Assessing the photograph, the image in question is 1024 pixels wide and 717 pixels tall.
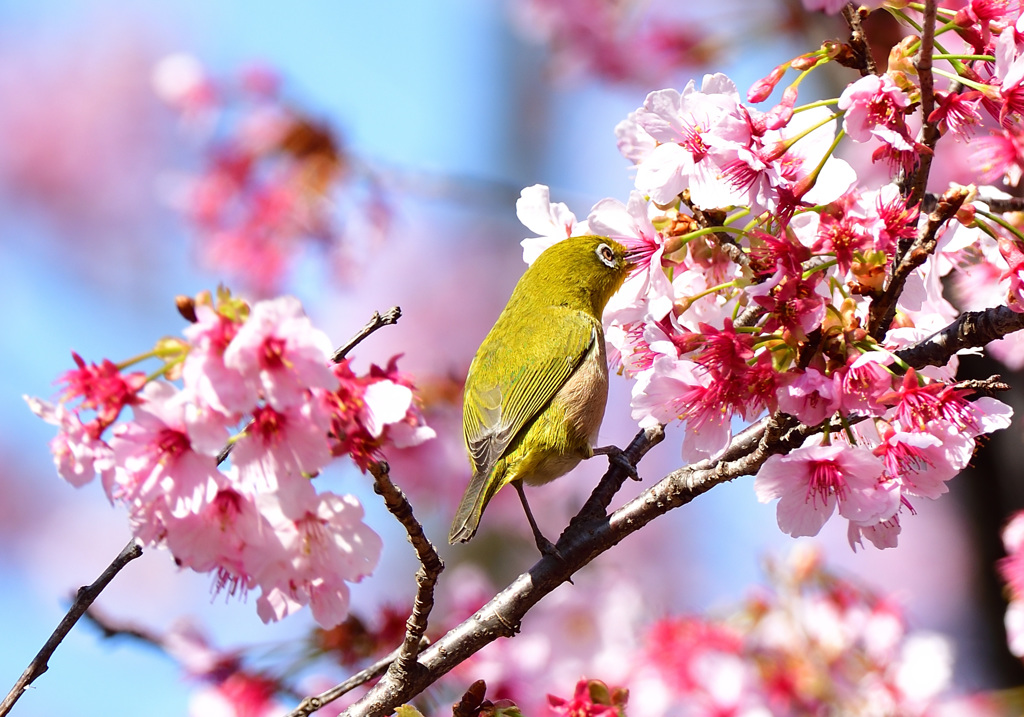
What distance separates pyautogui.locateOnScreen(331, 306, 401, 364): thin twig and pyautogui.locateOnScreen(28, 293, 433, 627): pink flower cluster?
0.29 ft

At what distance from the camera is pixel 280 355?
1.64 meters

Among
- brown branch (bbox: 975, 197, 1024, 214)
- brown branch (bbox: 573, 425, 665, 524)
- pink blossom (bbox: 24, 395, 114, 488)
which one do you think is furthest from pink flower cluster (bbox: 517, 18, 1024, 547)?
pink blossom (bbox: 24, 395, 114, 488)

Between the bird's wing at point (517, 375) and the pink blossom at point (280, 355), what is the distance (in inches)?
55.5

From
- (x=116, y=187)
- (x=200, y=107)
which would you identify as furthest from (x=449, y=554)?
(x=116, y=187)

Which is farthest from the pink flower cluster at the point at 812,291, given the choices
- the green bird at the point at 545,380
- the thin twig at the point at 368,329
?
the green bird at the point at 545,380

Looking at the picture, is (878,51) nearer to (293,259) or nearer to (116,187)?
(293,259)

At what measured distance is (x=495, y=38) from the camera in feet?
38.8

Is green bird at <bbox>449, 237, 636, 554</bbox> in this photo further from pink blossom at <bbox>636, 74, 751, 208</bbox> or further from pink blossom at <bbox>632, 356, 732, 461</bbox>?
pink blossom at <bbox>636, 74, 751, 208</bbox>

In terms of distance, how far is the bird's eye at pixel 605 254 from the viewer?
3.55 m

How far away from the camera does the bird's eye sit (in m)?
3.55

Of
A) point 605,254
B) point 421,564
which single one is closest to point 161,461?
point 421,564

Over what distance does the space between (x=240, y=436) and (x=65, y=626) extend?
61cm

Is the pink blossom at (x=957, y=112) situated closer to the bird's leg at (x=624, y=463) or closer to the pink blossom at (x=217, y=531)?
the bird's leg at (x=624, y=463)

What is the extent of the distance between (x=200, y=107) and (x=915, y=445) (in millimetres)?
5495
